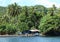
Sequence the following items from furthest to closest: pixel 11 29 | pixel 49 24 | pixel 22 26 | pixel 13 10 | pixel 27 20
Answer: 1. pixel 13 10
2. pixel 27 20
3. pixel 22 26
4. pixel 11 29
5. pixel 49 24

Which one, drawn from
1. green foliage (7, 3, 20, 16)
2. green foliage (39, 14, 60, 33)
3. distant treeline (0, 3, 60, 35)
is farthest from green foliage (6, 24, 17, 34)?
green foliage (7, 3, 20, 16)

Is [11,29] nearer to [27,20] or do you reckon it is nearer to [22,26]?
[22,26]

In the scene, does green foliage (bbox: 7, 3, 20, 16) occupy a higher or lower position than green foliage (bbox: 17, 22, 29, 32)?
higher

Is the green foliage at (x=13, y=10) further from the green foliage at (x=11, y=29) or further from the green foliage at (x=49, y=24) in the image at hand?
the green foliage at (x=49, y=24)

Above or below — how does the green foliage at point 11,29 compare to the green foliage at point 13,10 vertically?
Result: below

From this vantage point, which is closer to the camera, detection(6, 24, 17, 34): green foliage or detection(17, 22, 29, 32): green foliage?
detection(6, 24, 17, 34): green foliage

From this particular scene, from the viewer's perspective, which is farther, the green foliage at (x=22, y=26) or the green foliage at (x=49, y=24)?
the green foliage at (x=22, y=26)

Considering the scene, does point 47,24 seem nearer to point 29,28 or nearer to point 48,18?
point 48,18

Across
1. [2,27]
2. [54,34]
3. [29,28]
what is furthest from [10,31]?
[54,34]

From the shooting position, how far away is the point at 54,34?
244 ft

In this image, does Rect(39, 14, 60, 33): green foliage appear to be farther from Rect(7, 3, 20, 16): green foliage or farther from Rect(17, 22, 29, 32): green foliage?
Rect(7, 3, 20, 16): green foliage

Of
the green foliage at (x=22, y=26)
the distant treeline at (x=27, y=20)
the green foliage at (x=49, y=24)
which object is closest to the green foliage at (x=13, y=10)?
the distant treeline at (x=27, y=20)

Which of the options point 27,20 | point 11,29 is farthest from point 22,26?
point 27,20

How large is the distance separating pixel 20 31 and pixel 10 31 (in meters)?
4.02
